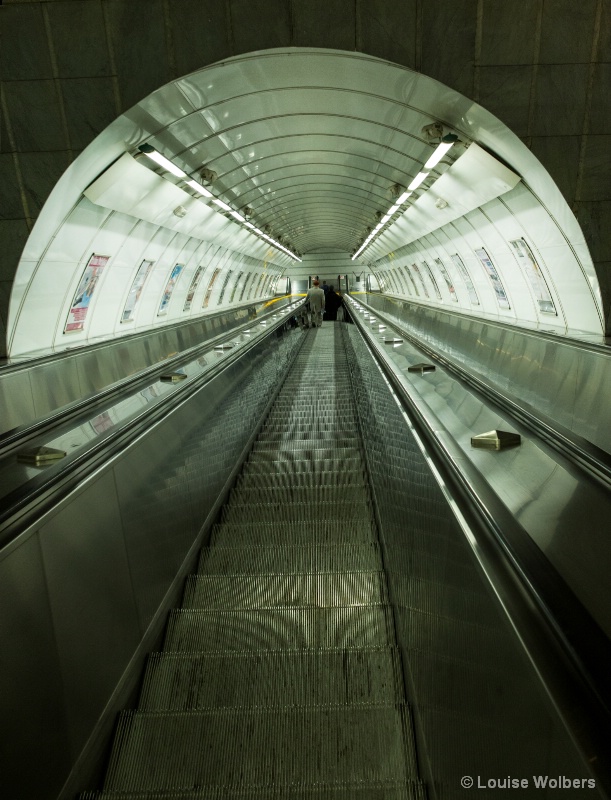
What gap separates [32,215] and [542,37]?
6325mm

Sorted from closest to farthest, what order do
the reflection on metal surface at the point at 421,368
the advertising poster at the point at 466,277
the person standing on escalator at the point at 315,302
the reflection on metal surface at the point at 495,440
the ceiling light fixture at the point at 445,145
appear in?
the reflection on metal surface at the point at 495,440 → the reflection on metal surface at the point at 421,368 → the ceiling light fixture at the point at 445,145 → the advertising poster at the point at 466,277 → the person standing on escalator at the point at 315,302

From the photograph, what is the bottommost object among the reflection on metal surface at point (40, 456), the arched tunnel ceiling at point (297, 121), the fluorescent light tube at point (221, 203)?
the reflection on metal surface at point (40, 456)

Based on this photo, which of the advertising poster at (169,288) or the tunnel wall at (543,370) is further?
the advertising poster at (169,288)

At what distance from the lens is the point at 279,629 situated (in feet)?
11.2

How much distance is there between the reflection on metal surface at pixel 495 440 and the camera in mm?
2738

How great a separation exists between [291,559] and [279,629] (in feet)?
2.78

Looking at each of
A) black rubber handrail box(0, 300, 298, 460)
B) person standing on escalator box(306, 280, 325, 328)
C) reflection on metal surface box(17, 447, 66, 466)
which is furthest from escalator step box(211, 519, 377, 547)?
person standing on escalator box(306, 280, 325, 328)

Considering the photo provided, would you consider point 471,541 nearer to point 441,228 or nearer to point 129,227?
point 129,227

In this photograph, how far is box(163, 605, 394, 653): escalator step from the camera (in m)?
3.31

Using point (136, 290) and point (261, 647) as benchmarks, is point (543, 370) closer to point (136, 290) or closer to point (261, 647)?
point (261, 647)

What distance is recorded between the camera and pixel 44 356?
24.4 feet

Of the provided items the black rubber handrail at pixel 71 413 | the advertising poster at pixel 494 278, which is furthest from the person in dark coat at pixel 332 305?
the black rubber handrail at pixel 71 413

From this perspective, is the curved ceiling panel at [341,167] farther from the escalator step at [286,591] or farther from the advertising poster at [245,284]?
the advertising poster at [245,284]

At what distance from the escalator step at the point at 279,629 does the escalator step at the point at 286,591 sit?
0.16 m
